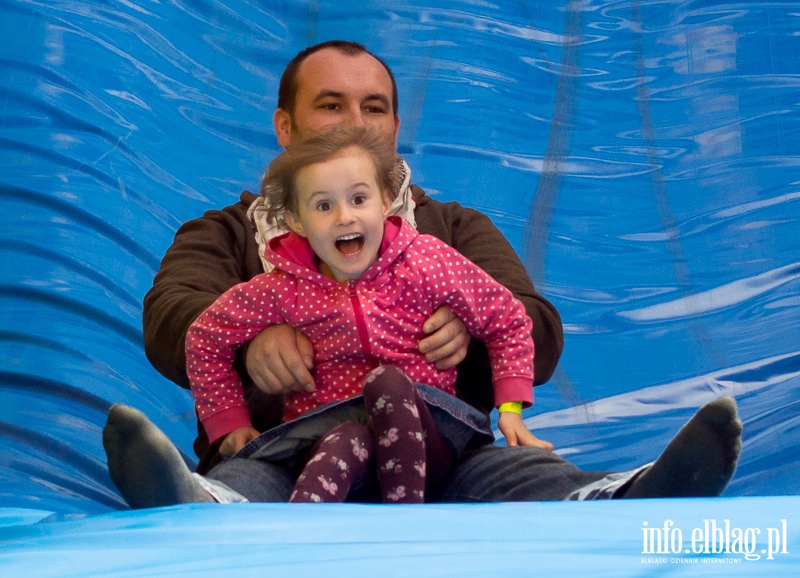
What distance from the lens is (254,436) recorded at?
1319 millimetres

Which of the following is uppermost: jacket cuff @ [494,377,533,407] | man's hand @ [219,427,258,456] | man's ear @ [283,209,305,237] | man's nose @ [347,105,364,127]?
man's nose @ [347,105,364,127]

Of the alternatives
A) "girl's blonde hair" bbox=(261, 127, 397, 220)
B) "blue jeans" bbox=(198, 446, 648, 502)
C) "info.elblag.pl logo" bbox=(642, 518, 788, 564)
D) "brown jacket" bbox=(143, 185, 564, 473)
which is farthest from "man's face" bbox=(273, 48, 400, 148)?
"info.elblag.pl logo" bbox=(642, 518, 788, 564)

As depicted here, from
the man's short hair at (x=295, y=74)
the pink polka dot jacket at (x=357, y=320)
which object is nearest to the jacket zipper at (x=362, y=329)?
the pink polka dot jacket at (x=357, y=320)

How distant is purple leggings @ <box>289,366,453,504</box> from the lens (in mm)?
1096

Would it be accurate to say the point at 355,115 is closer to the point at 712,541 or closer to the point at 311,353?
the point at 311,353

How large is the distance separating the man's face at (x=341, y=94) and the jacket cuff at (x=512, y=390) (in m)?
0.47

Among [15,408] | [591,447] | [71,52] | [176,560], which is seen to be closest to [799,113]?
[591,447]

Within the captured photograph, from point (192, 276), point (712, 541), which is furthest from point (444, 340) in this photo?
point (712, 541)

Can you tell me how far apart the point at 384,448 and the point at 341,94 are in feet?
2.26

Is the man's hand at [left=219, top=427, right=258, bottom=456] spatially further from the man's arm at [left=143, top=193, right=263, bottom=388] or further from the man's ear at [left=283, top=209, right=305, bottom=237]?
the man's ear at [left=283, top=209, right=305, bottom=237]

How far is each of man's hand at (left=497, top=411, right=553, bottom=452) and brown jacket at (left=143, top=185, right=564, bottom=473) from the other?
4.9 inches

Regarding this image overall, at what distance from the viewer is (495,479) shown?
1180 millimetres

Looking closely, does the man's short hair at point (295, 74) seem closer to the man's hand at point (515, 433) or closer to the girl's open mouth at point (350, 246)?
the girl's open mouth at point (350, 246)

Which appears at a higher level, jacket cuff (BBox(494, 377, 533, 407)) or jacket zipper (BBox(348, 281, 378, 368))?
jacket zipper (BBox(348, 281, 378, 368))
